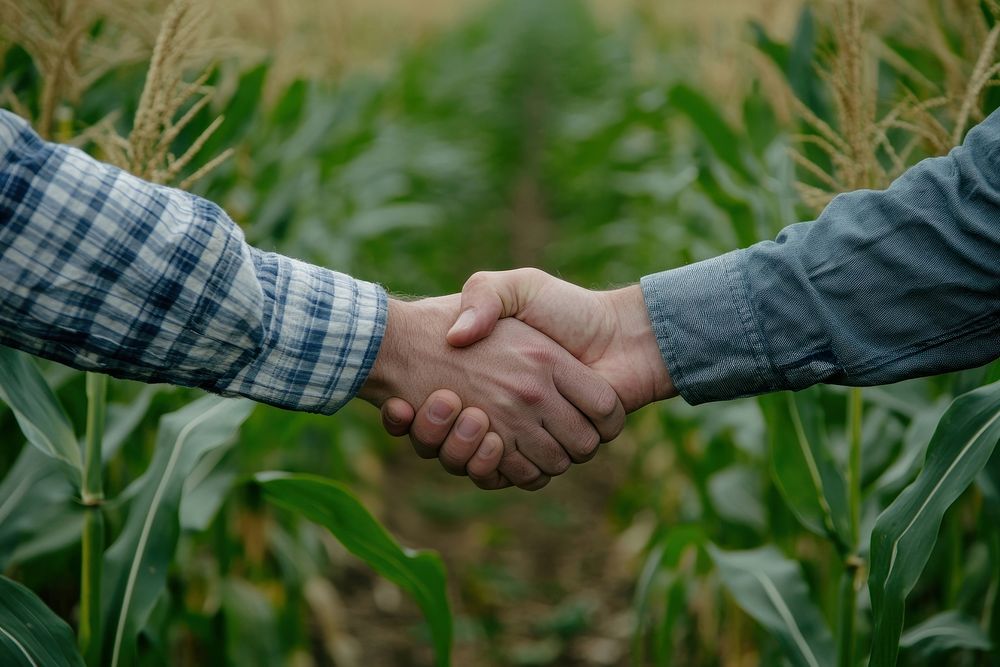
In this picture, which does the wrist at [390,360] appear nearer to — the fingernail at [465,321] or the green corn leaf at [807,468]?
the fingernail at [465,321]

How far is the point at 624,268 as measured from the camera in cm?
615

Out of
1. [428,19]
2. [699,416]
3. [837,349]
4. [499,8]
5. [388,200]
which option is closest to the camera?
[837,349]

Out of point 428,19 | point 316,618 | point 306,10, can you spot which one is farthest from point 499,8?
point 316,618

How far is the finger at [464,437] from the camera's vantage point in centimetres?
236

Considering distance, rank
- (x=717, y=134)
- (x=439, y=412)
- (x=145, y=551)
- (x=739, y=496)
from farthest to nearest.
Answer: (x=717, y=134), (x=739, y=496), (x=439, y=412), (x=145, y=551)

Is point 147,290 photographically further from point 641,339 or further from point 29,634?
point 641,339

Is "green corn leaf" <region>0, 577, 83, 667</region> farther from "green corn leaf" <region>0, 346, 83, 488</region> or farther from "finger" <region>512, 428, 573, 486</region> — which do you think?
"finger" <region>512, 428, 573, 486</region>

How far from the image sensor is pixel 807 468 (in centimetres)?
226

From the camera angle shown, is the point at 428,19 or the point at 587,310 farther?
the point at 428,19

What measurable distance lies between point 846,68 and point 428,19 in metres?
12.6

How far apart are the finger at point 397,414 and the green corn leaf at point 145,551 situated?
398mm

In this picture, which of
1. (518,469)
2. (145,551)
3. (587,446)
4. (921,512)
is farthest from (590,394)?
(145,551)

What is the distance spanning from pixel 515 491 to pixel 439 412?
8.86 ft

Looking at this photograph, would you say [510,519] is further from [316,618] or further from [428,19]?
[428,19]
